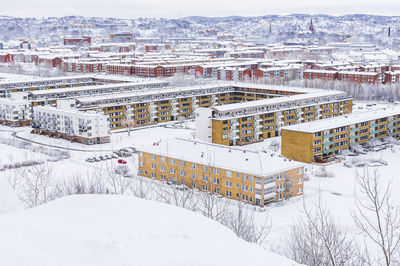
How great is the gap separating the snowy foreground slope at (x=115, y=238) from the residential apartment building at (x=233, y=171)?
5.67 metres

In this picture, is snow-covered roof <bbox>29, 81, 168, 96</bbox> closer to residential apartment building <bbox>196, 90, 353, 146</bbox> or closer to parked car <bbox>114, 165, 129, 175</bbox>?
residential apartment building <bbox>196, 90, 353, 146</bbox>

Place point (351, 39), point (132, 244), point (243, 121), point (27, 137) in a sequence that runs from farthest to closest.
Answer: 1. point (351, 39)
2. point (27, 137)
3. point (243, 121)
4. point (132, 244)

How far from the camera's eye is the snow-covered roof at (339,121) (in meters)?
13.6

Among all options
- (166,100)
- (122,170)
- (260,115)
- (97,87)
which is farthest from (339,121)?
(97,87)

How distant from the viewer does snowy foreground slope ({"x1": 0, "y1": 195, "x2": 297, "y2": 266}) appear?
2.86m

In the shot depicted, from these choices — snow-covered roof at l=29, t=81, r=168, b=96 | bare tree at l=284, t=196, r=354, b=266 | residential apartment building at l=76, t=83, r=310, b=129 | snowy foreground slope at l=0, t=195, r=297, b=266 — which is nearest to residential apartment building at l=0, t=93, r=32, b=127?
snow-covered roof at l=29, t=81, r=168, b=96

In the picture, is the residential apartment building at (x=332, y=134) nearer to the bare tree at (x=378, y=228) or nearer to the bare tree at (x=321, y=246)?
the bare tree at (x=378, y=228)

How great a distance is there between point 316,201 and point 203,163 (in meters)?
Answer: 2.38

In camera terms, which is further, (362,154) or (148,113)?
(148,113)

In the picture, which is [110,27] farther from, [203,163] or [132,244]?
[132,244]

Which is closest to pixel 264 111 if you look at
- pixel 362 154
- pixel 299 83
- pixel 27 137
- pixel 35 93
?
pixel 362 154

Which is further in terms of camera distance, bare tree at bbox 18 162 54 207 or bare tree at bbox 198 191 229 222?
bare tree at bbox 18 162 54 207

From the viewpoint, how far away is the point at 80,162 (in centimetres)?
1332

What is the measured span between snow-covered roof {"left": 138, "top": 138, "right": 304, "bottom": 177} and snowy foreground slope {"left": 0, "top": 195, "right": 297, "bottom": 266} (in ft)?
19.0
